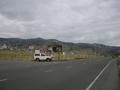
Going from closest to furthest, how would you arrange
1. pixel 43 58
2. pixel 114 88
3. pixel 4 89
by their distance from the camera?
pixel 4 89, pixel 114 88, pixel 43 58

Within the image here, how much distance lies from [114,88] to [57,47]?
95284mm

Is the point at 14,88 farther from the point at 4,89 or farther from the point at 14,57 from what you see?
the point at 14,57

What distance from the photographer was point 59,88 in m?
14.9

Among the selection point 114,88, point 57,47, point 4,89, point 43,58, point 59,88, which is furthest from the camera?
point 57,47

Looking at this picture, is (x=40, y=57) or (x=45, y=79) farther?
(x=40, y=57)

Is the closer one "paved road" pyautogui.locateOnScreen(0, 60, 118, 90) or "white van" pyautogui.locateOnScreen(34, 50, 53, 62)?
"paved road" pyautogui.locateOnScreen(0, 60, 118, 90)

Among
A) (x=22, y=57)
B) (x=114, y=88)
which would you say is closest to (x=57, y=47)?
(x=22, y=57)

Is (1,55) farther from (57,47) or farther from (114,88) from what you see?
(114,88)

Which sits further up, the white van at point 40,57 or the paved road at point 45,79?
the white van at point 40,57

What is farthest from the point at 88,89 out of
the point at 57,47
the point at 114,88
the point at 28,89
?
the point at 57,47

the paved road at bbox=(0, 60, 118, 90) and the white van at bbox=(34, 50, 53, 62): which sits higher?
the white van at bbox=(34, 50, 53, 62)

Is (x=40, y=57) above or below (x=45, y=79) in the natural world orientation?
above

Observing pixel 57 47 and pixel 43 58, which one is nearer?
pixel 43 58

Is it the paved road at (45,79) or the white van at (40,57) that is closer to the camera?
the paved road at (45,79)
